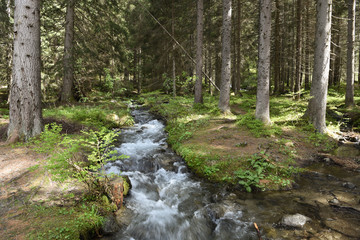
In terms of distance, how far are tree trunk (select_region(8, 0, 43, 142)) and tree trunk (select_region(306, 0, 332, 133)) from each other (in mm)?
11210

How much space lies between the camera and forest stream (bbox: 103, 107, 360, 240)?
13.6 ft

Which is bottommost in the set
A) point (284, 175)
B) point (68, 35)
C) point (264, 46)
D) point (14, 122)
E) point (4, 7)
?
point (284, 175)

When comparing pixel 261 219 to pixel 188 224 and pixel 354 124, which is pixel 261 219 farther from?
pixel 354 124

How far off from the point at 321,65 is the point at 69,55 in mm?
14664

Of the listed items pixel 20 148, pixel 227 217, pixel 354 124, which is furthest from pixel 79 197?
pixel 354 124

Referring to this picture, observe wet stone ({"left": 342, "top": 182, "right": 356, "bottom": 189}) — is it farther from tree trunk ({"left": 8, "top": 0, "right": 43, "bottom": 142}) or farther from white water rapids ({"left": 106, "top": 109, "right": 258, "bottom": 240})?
tree trunk ({"left": 8, "top": 0, "right": 43, "bottom": 142})

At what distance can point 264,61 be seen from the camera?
909 centimetres

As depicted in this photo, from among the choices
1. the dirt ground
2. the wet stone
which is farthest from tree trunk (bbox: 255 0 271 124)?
the dirt ground

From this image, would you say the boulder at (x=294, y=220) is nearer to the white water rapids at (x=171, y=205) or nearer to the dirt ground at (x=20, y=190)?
the white water rapids at (x=171, y=205)

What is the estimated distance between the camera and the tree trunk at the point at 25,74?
685 cm

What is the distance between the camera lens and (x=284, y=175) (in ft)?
19.5

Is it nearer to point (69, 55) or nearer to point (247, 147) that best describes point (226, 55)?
point (247, 147)

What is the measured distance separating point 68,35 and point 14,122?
9.08 metres

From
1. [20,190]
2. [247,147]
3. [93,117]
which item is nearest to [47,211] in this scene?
[20,190]
